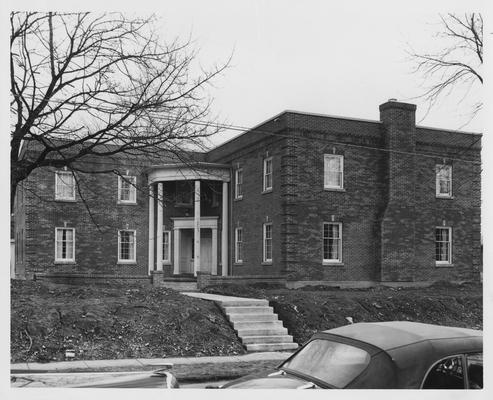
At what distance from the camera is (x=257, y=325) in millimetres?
10594

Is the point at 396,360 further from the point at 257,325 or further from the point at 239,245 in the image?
the point at 239,245

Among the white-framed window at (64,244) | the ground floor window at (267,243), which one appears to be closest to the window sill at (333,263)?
the ground floor window at (267,243)

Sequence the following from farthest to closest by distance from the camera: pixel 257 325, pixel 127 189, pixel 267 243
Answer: pixel 267 243 → pixel 127 189 → pixel 257 325

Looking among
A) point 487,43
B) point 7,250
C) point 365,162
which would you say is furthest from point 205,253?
point 487,43

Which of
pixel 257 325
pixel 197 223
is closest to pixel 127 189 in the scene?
pixel 197 223

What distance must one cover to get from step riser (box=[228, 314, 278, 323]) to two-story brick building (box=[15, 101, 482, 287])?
1207mm

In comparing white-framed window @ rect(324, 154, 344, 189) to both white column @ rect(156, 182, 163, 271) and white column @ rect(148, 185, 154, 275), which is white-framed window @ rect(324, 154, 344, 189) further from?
white column @ rect(148, 185, 154, 275)

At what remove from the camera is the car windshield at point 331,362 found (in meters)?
4.67

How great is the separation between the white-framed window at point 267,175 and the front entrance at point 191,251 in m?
3.00

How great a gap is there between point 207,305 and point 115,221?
2397mm

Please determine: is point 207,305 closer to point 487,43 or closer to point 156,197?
point 156,197

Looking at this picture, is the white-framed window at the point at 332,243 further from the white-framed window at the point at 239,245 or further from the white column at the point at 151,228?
the white column at the point at 151,228

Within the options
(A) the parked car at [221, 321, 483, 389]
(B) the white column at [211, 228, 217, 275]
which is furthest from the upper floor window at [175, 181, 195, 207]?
(A) the parked car at [221, 321, 483, 389]

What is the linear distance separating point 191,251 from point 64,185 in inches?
198
